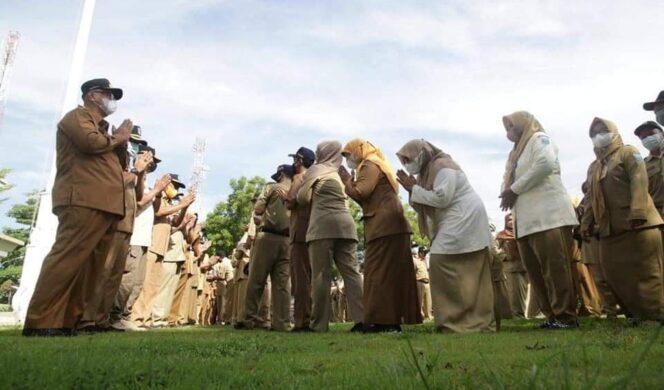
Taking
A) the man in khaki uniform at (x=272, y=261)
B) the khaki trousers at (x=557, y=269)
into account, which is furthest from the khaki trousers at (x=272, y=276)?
the khaki trousers at (x=557, y=269)

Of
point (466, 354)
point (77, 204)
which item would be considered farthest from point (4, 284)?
→ point (466, 354)

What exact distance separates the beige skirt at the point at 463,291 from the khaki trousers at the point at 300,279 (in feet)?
6.92

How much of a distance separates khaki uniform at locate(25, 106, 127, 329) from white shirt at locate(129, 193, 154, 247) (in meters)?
2.15

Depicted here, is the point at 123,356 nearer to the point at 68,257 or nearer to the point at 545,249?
the point at 68,257

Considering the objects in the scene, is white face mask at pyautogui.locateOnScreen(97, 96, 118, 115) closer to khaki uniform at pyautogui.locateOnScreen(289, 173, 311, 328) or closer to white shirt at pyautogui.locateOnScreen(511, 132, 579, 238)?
khaki uniform at pyautogui.locateOnScreen(289, 173, 311, 328)

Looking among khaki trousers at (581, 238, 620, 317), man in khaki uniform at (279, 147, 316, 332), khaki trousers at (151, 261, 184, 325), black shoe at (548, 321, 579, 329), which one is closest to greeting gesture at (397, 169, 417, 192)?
man in khaki uniform at (279, 147, 316, 332)

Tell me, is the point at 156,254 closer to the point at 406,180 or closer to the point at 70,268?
the point at 70,268

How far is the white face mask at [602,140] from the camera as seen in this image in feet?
20.2

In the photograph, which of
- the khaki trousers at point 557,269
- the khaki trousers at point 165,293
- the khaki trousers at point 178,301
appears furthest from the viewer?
the khaki trousers at point 178,301

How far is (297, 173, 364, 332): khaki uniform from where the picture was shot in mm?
6441

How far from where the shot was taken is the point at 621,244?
19.1 feet

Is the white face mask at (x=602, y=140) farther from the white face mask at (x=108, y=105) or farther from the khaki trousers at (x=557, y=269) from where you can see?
the white face mask at (x=108, y=105)

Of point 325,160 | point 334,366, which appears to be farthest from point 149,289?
point 334,366

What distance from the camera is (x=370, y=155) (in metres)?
6.62
